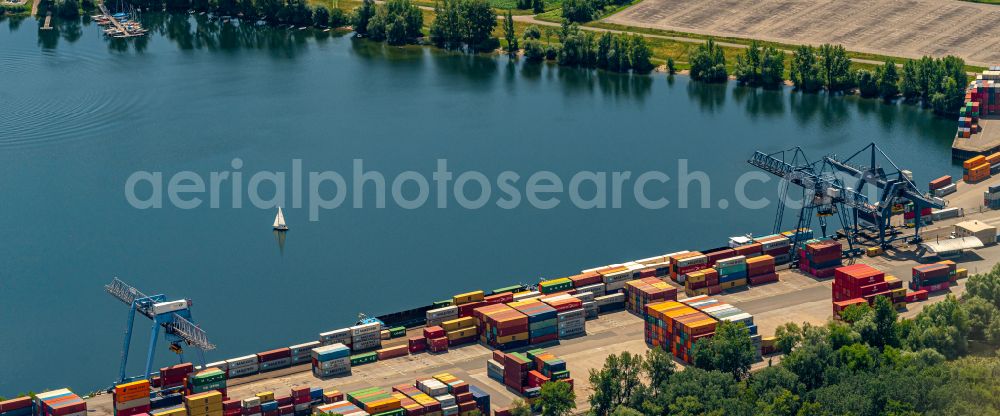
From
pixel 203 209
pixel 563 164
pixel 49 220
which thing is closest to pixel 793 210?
pixel 563 164

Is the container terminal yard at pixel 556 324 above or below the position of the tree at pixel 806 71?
below

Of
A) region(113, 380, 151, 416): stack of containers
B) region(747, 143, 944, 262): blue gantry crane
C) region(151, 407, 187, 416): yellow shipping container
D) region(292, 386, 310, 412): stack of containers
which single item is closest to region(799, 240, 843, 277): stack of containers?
region(747, 143, 944, 262): blue gantry crane

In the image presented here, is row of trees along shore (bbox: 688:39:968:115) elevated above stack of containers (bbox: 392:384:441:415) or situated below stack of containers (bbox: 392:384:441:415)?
above

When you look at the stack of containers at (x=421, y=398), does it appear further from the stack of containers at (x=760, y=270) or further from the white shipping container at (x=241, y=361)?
the stack of containers at (x=760, y=270)

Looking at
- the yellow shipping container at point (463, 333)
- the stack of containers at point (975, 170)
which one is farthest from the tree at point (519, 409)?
the stack of containers at point (975, 170)

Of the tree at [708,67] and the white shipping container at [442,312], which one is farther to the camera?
the tree at [708,67]

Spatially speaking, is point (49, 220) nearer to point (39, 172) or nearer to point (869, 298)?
point (39, 172)

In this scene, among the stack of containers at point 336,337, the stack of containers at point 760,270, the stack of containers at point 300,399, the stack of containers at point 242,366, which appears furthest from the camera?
the stack of containers at point 760,270

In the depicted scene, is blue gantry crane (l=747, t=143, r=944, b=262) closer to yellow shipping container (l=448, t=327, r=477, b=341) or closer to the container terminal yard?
the container terminal yard
